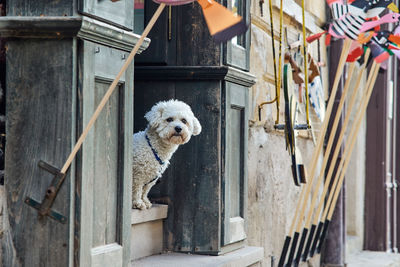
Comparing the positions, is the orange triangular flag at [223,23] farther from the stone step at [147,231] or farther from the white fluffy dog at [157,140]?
the stone step at [147,231]

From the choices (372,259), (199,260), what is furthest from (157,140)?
(372,259)

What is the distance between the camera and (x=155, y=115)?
14.2ft

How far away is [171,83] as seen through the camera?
4770 millimetres

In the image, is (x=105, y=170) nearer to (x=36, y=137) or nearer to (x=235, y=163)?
(x=36, y=137)

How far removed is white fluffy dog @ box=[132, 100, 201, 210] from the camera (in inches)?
168

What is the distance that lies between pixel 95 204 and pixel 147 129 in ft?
3.55

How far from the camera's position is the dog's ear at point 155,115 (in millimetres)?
4328

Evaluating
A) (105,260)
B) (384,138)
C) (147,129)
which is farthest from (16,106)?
(384,138)

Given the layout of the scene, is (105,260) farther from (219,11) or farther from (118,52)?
(219,11)

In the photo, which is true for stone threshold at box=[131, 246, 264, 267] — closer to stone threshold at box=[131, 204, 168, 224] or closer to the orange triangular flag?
stone threshold at box=[131, 204, 168, 224]

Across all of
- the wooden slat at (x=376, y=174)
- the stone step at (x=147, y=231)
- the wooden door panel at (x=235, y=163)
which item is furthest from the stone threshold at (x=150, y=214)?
the wooden slat at (x=376, y=174)

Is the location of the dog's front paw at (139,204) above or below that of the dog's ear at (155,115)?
below

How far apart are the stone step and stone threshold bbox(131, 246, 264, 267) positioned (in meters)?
0.05

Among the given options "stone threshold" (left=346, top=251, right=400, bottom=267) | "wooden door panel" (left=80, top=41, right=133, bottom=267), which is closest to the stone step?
"wooden door panel" (left=80, top=41, right=133, bottom=267)
